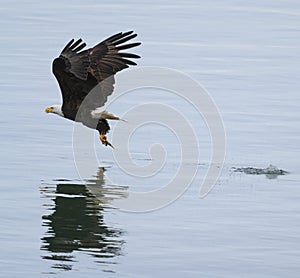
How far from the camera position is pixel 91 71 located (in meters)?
11.7

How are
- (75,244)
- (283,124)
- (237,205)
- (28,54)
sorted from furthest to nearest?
(28,54)
(283,124)
(237,205)
(75,244)

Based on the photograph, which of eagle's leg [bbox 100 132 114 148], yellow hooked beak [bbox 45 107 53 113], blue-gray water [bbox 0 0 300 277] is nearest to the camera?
blue-gray water [bbox 0 0 300 277]

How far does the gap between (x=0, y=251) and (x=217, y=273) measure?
150 centimetres

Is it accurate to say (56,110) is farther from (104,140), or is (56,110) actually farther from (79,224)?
(79,224)

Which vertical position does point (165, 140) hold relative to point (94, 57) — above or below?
below

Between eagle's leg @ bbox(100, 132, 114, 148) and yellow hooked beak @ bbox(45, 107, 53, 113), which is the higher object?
yellow hooked beak @ bbox(45, 107, 53, 113)

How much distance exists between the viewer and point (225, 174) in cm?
1094

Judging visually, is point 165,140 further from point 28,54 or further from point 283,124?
point 28,54

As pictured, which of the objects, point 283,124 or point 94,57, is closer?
point 94,57

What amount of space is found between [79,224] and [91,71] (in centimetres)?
258

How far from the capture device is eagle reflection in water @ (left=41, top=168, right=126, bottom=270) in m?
8.51

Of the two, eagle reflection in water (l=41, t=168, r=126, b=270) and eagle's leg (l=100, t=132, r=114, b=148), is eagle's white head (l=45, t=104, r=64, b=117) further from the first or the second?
eagle reflection in water (l=41, t=168, r=126, b=270)

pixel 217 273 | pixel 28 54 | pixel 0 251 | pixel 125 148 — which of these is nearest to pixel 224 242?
pixel 217 273

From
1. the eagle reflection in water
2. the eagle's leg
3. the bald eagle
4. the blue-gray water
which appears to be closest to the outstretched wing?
the bald eagle
